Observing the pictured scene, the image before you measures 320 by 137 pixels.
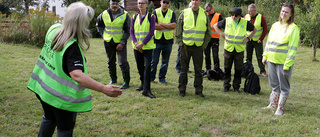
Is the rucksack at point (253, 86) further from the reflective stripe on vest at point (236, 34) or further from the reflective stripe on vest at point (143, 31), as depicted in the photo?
the reflective stripe on vest at point (143, 31)

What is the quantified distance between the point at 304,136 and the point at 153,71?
4006mm

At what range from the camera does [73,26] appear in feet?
8.29

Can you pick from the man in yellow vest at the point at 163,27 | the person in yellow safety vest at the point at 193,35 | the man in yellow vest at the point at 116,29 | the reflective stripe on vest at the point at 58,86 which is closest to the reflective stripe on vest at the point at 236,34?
the person in yellow safety vest at the point at 193,35

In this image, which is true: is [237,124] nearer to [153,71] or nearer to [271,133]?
[271,133]

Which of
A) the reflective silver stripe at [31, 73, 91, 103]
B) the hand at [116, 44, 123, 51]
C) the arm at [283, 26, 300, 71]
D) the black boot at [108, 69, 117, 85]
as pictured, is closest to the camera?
the reflective silver stripe at [31, 73, 91, 103]

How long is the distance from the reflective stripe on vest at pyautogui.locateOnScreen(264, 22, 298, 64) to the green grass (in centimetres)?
108

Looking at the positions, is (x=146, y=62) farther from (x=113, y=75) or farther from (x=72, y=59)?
(x=72, y=59)

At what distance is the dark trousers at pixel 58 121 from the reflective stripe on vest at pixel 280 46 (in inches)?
147

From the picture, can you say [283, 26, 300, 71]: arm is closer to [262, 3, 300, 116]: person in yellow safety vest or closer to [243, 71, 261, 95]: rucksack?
[262, 3, 300, 116]: person in yellow safety vest

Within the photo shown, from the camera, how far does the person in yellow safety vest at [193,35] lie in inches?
225

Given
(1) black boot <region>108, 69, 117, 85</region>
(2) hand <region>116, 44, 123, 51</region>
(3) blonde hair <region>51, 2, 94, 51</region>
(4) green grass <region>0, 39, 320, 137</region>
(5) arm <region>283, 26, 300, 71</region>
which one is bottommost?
(4) green grass <region>0, 39, 320, 137</region>

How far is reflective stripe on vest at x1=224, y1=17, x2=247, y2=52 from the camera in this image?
612cm

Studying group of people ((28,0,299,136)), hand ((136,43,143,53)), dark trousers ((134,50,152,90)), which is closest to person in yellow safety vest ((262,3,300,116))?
group of people ((28,0,299,136))

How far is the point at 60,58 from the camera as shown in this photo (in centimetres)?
252
